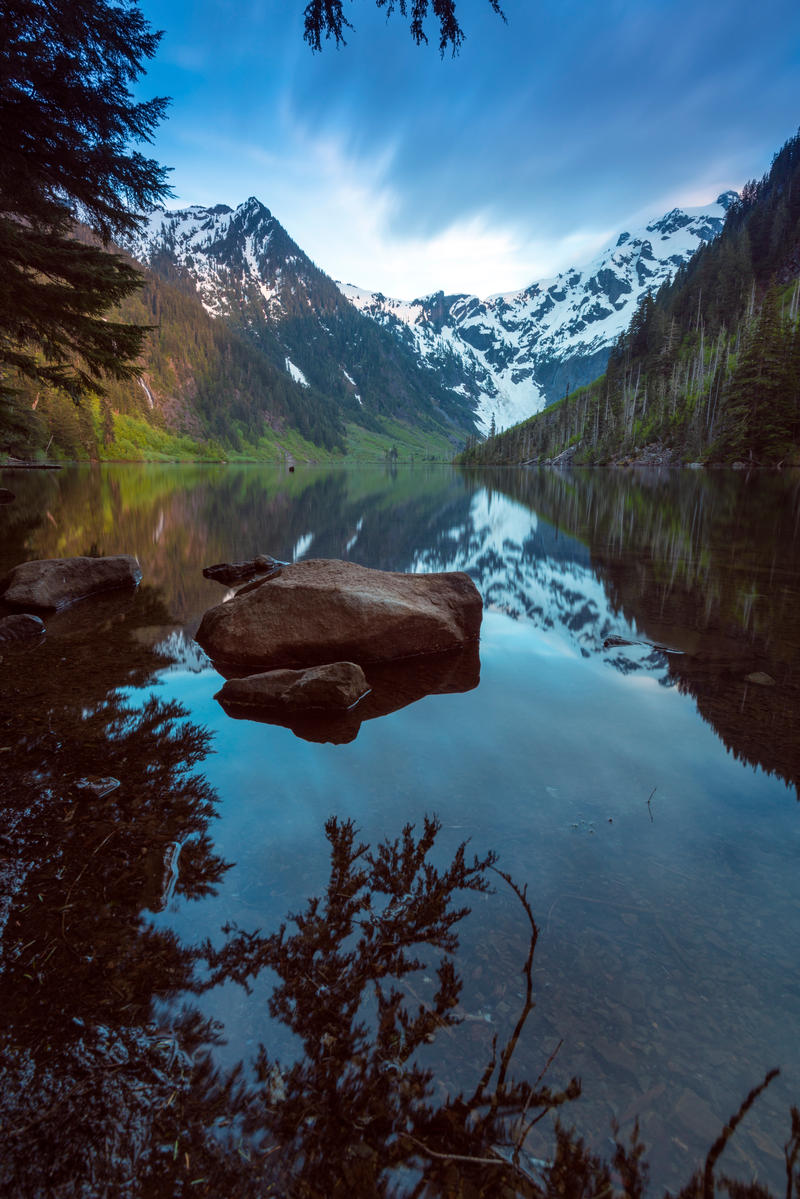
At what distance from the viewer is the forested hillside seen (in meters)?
68.3

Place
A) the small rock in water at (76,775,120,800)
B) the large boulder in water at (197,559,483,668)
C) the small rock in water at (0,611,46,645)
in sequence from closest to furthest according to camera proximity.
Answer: the small rock in water at (76,775,120,800) → the large boulder in water at (197,559,483,668) → the small rock in water at (0,611,46,645)

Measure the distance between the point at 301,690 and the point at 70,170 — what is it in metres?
12.0

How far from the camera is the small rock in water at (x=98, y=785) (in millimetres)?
4047

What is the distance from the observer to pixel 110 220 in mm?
12766

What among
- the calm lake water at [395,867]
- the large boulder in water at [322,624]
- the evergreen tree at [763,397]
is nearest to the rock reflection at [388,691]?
the calm lake water at [395,867]

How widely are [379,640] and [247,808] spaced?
3662mm

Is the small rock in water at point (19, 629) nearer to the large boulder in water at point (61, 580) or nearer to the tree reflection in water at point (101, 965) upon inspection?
the large boulder in water at point (61, 580)

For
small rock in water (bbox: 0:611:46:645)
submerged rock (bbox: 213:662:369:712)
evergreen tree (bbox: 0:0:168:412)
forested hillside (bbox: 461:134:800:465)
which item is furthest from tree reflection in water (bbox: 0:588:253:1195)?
forested hillside (bbox: 461:134:800:465)

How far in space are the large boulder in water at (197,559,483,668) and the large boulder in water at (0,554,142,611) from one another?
376 centimetres

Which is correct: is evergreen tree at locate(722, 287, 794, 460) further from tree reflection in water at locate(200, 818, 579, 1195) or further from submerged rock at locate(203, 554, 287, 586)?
tree reflection in water at locate(200, 818, 579, 1195)

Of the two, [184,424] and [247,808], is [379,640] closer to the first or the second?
[247,808]

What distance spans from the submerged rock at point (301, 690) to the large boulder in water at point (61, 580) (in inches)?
223

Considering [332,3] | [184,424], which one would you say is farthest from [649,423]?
[184,424]

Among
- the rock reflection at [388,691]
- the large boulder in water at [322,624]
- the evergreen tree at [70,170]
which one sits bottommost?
the rock reflection at [388,691]
